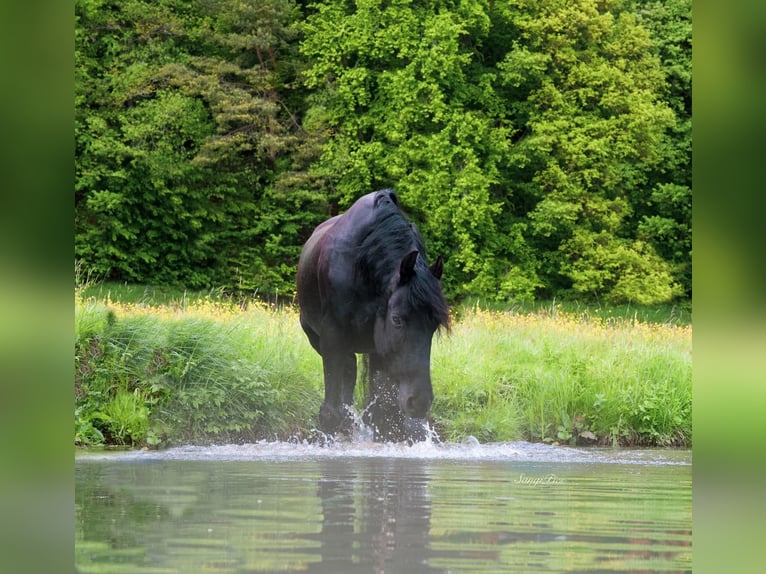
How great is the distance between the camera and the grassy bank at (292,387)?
952cm

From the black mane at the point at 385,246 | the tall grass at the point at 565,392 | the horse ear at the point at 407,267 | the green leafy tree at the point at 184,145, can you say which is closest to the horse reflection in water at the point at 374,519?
the horse ear at the point at 407,267

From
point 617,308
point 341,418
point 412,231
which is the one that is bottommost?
point 617,308

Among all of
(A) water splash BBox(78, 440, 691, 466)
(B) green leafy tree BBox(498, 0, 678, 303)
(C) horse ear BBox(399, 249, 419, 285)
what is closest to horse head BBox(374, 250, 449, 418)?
(C) horse ear BBox(399, 249, 419, 285)

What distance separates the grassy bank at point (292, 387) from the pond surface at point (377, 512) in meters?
1.28

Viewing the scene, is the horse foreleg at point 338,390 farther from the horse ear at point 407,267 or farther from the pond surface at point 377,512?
the horse ear at point 407,267

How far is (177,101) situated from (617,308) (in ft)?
41.7

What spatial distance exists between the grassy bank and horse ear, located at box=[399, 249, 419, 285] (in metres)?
2.48

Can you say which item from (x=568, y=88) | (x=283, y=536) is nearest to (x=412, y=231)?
(x=283, y=536)

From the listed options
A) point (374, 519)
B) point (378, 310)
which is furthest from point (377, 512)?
point (378, 310)

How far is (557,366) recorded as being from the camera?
1130cm

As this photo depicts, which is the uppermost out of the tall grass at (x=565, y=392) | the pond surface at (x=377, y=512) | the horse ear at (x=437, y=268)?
the horse ear at (x=437, y=268)
